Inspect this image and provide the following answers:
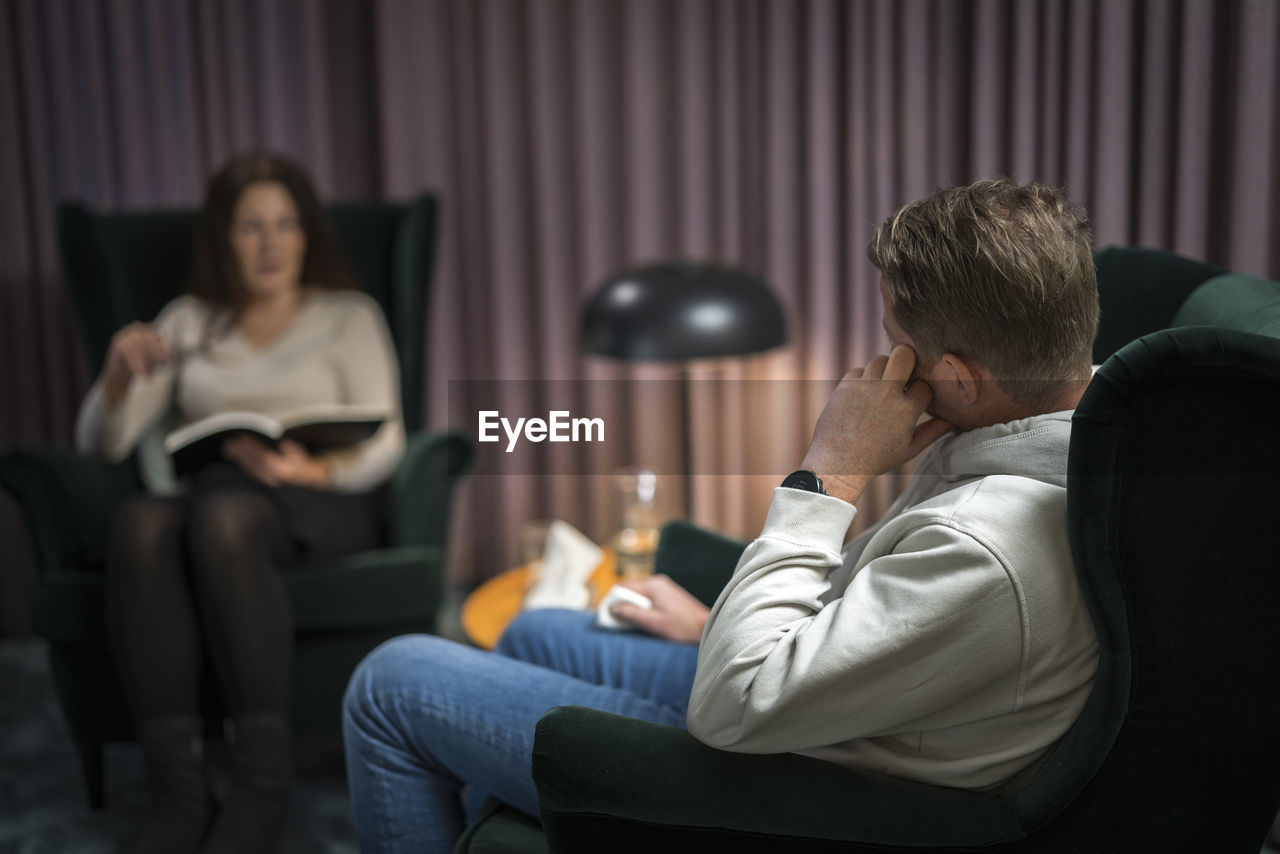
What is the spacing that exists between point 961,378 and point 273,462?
1465 millimetres

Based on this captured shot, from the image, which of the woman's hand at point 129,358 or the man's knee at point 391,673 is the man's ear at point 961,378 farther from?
Answer: the woman's hand at point 129,358

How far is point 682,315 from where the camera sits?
6.66 ft

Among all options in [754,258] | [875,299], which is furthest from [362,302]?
[875,299]

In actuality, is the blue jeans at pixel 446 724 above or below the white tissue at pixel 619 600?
below

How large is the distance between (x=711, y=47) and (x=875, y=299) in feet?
2.33

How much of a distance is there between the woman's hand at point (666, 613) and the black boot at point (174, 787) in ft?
2.59

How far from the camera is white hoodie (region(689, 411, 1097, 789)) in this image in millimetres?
789

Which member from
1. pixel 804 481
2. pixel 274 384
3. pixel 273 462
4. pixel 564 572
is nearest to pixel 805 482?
pixel 804 481

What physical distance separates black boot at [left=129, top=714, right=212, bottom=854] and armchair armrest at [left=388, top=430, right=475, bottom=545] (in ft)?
1.63

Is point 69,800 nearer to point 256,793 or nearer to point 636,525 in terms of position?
point 256,793

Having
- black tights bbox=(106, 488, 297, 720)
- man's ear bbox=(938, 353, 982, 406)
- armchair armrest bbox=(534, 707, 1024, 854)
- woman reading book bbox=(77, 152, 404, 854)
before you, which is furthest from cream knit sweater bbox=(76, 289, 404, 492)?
man's ear bbox=(938, 353, 982, 406)

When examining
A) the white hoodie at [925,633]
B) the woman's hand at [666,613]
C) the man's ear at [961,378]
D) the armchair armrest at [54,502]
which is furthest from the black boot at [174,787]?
the man's ear at [961,378]

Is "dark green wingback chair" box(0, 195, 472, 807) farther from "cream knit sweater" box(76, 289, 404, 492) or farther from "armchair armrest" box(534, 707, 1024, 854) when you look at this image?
"armchair armrest" box(534, 707, 1024, 854)

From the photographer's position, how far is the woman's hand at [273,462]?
6.56 ft
